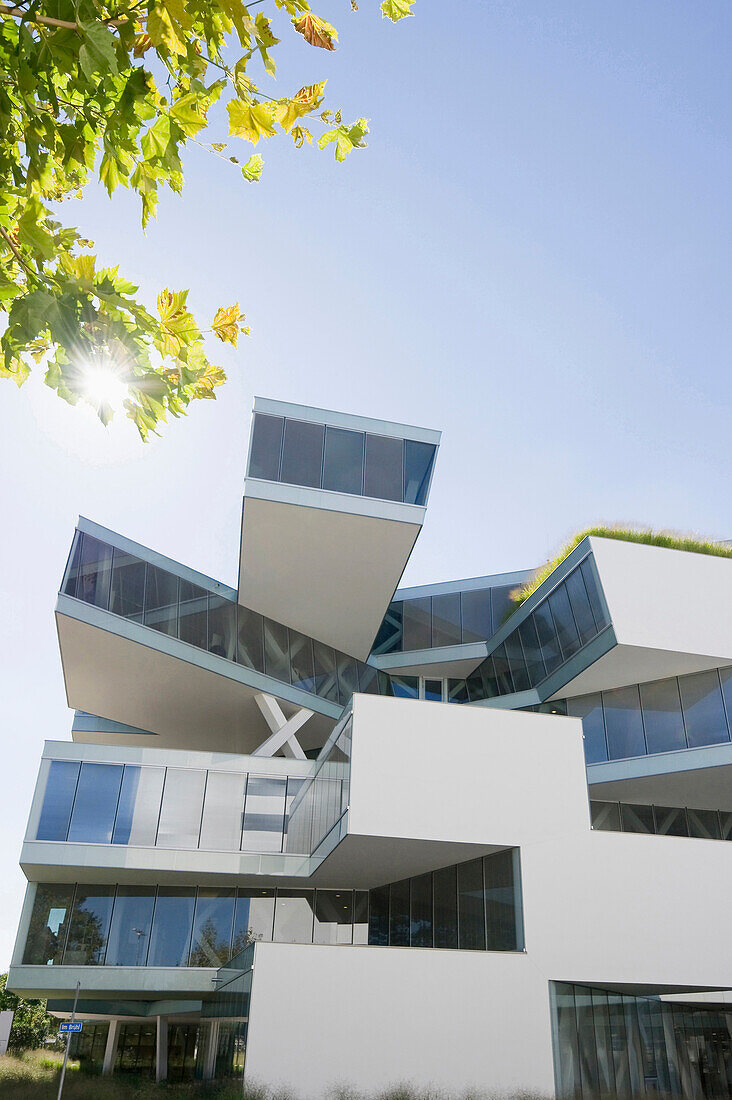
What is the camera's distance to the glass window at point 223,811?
20.7 m

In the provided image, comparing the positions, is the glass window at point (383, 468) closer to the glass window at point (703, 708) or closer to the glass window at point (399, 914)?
the glass window at point (703, 708)

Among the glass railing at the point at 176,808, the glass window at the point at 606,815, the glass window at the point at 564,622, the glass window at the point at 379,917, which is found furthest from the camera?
the glass window at the point at 564,622

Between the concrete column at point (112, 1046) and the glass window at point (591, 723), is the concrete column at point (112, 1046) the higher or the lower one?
the lower one

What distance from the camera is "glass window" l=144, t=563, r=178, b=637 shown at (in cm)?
2278

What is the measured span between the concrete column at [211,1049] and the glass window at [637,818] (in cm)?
1134

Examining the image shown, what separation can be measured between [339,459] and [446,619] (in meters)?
11.2

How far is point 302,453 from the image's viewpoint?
2188 centimetres

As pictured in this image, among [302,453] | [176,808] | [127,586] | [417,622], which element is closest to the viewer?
[176,808]

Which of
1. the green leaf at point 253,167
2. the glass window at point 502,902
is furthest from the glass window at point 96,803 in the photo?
the green leaf at point 253,167

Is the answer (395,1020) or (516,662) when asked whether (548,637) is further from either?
(395,1020)

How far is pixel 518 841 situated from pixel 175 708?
13514 mm

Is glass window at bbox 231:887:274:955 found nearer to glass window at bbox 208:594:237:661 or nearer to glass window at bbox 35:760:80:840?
glass window at bbox 35:760:80:840

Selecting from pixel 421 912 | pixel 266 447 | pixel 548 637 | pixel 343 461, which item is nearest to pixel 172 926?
pixel 421 912

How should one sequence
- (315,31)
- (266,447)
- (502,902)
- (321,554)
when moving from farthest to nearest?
(321,554)
(266,447)
(502,902)
(315,31)
